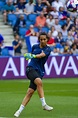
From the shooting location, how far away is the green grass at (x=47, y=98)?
12.5m

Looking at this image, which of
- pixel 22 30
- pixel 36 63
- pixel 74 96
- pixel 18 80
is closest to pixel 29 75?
pixel 36 63

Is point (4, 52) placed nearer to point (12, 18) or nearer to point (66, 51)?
point (12, 18)

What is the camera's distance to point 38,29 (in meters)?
25.9

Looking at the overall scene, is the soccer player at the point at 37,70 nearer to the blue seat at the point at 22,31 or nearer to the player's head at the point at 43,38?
the player's head at the point at 43,38

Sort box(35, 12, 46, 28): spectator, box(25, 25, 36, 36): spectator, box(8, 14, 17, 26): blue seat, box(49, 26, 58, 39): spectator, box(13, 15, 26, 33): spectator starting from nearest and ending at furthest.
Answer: box(25, 25, 36, 36): spectator
box(13, 15, 26, 33): spectator
box(49, 26, 58, 39): spectator
box(8, 14, 17, 26): blue seat
box(35, 12, 46, 28): spectator

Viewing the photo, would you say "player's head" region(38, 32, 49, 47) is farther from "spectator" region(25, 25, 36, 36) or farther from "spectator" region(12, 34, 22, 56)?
"spectator" region(25, 25, 36, 36)

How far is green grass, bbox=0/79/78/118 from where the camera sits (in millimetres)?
12508

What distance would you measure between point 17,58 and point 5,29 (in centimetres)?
410

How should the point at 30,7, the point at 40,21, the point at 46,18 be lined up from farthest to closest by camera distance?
the point at 30,7 → the point at 46,18 → the point at 40,21

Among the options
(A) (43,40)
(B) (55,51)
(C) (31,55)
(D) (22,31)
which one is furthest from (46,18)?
(C) (31,55)

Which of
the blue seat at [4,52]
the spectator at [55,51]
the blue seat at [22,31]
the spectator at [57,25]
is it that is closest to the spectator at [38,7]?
the spectator at [57,25]

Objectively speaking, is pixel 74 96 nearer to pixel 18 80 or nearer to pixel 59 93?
pixel 59 93

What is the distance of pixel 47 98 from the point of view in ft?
51.9

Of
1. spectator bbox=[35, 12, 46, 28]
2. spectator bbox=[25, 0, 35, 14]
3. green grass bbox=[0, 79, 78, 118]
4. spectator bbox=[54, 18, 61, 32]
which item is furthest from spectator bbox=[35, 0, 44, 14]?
green grass bbox=[0, 79, 78, 118]
